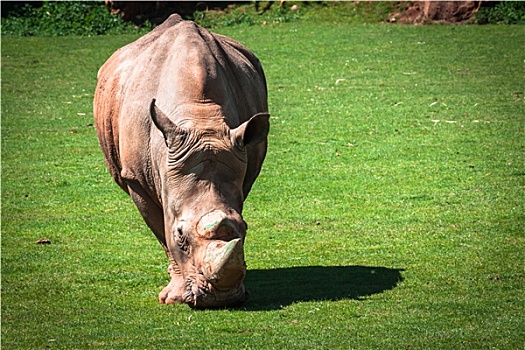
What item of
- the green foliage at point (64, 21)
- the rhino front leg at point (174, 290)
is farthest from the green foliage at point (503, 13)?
the rhino front leg at point (174, 290)

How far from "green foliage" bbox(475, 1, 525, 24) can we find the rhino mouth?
17185mm

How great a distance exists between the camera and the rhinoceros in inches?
306

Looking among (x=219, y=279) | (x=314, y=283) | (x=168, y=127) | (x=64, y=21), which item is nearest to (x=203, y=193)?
(x=168, y=127)

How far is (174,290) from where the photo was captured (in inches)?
344

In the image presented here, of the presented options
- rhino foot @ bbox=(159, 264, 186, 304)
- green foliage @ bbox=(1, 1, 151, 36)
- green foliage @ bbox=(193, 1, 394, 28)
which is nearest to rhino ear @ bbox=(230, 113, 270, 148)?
rhino foot @ bbox=(159, 264, 186, 304)

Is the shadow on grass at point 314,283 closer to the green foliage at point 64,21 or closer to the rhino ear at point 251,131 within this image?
the rhino ear at point 251,131

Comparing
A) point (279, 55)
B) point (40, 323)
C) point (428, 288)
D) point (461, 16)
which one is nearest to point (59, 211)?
point (40, 323)

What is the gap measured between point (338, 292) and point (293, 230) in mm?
2717

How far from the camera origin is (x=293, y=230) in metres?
11.7

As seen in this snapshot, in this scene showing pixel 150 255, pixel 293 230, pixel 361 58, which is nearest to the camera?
pixel 150 255

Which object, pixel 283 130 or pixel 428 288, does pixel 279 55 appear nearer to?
pixel 283 130

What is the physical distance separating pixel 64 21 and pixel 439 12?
940 cm

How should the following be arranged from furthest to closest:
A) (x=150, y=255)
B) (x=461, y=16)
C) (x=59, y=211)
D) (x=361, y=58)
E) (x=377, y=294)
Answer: (x=461, y=16), (x=361, y=58), (x=59, y=211), (x=150, y=255), (x=377, y=294)

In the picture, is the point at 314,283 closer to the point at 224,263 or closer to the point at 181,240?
the point at 181,240
